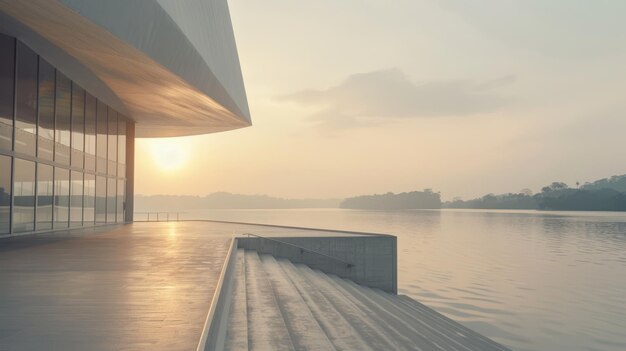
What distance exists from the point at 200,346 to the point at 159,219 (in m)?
34.6

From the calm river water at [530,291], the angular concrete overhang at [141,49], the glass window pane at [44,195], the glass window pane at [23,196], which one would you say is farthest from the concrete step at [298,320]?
the glass window pane at [44,195]

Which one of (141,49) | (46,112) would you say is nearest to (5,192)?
(46,112)

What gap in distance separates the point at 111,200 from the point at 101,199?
188cm

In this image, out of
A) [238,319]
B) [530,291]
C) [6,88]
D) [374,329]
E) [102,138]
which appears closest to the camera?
[238,319]

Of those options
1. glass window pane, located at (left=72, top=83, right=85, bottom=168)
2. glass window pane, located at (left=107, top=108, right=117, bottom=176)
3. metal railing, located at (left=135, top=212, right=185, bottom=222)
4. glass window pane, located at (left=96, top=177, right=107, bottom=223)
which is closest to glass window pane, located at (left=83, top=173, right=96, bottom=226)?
glass window pane, located at (left=96, top=177, right=107, bottom=223)

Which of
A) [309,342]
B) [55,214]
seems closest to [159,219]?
[55,214]

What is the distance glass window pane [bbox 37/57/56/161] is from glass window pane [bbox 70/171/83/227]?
303cm

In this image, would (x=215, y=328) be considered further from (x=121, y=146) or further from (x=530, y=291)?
(x=121, y=146)

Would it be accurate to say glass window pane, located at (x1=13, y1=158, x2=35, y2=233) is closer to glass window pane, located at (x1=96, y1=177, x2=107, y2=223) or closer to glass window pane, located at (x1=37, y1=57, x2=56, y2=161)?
glass window pane, located at (x1=37, y1=57, x2=56, y2=161)

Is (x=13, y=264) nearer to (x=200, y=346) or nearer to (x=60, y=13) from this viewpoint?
(x=60, y=13)

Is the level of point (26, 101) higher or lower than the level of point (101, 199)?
higher

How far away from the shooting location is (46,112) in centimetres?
1838

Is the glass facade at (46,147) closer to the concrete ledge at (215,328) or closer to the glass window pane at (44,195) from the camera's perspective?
the glass window pane at (44,195)

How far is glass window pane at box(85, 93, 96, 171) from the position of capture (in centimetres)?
2315
